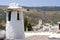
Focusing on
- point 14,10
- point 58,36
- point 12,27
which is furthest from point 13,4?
point 58,36

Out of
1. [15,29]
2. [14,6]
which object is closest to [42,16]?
[14,6]

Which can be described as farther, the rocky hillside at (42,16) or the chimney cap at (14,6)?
the rocky hillside at (42,16)

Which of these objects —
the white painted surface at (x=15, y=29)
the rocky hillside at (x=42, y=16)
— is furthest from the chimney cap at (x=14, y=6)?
the rocky hillside at (x=42, y=16)

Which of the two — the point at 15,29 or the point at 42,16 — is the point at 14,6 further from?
the point at 42,16

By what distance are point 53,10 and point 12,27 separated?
5949 inches

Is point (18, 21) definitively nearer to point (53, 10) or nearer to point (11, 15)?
point (11, 15)

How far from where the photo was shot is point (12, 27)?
16.2 meters

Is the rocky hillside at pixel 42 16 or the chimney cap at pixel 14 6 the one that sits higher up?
the chimney cap at pixel 14 6

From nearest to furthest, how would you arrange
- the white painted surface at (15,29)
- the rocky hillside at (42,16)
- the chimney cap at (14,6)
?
the white painted surface at (15,29), the chimney cap at (14,6), the rocky hillside at (42,16)

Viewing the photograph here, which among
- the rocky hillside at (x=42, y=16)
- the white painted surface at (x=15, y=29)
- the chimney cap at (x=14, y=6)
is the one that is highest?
the chimney cap at (x=14, y=6)

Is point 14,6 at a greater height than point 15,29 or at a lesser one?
greater

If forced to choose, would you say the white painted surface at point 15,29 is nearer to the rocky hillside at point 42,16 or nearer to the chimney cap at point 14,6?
the chimney cap at point 14,6

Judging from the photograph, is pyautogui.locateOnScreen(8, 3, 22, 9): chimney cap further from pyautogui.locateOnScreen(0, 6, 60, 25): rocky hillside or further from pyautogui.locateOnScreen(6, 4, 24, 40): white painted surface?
pyautogui.locateOnScreen(0, 6, 60, 25): rocky hillside

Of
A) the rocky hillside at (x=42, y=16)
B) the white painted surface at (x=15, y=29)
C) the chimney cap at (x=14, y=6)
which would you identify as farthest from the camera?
the rocky hillside at (x=42, y=16)
